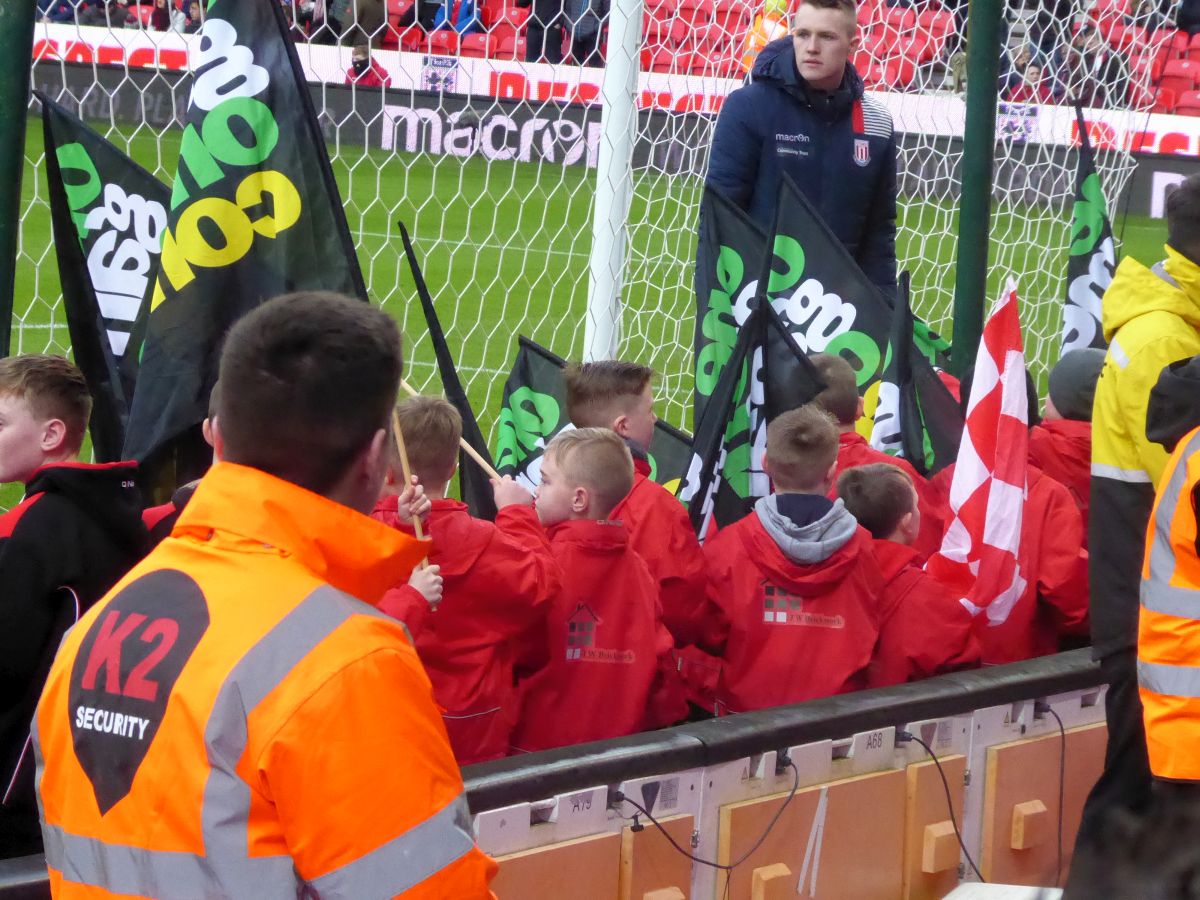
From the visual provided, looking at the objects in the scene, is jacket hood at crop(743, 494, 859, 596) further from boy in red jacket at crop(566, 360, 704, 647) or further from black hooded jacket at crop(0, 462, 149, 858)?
black hooded jacket at crop(0, 462, 149, 858)

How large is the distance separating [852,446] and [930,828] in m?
1.07

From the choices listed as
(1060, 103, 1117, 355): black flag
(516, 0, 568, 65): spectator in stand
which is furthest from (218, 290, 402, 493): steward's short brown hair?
(516, 0, 568, 65): spectator in stand

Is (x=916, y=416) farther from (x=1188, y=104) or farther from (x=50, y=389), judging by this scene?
(x=1188, y=104)

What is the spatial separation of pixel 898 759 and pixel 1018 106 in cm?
893

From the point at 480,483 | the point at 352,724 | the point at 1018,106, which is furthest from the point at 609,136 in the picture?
the point at 1018,106

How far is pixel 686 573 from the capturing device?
3174 millimetres

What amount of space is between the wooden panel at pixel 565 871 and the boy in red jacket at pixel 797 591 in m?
0.71

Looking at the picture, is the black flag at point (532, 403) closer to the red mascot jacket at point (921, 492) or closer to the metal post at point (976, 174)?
the red mascot jacket at point (921, 492)

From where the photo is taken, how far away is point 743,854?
8.84 ft

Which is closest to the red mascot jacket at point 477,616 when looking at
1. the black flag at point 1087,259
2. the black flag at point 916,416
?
the black flag at point 916,416

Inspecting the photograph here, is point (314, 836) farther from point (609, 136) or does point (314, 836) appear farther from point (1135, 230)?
point (1135, 230)

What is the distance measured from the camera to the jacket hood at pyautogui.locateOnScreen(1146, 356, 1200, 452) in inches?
103

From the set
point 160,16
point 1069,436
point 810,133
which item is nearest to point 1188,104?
point 160,16

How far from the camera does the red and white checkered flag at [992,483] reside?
11.0 feet
